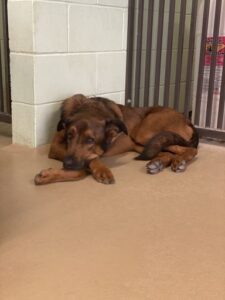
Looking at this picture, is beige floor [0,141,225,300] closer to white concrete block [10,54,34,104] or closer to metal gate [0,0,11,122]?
white concrete block [10,54,34,104]

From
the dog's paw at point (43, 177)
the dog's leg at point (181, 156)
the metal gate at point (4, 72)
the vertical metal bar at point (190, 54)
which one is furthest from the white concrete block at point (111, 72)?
the dog's paw at point (43, 177)

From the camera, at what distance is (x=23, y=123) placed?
2.21m

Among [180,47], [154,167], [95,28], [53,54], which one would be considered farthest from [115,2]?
[154,167]

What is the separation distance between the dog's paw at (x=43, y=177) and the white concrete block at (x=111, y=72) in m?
0.91

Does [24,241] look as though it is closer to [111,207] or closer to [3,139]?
[111,207]

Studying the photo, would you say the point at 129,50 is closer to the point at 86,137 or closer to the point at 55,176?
the point at 86,137

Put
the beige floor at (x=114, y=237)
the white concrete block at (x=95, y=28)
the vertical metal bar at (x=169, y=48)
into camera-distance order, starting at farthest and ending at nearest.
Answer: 1. the vertical metal bar at (x=169, y=48)
2. the white concrete block at (x=95, y=28)
3. the beige floor at (x=114, y=237)

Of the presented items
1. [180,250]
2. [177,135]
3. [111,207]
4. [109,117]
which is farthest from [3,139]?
[180,250]

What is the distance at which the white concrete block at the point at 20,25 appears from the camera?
6.66 feet

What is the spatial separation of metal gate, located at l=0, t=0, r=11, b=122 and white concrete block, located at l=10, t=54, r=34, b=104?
0.32 meters

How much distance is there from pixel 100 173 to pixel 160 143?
400 millimetres

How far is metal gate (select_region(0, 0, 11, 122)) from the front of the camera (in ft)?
8.02

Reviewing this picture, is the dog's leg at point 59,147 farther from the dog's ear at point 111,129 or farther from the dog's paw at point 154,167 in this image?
the dog's paw at point 154,167

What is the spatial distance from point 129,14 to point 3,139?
1.03 m
